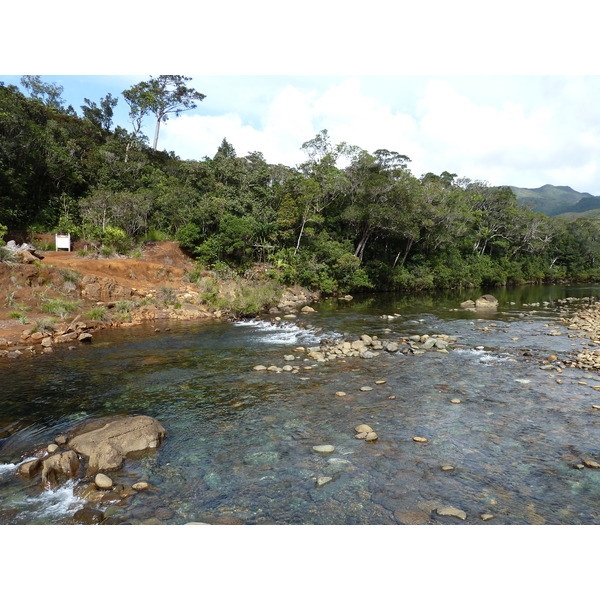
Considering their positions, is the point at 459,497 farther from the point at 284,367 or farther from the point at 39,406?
the point at 39,406

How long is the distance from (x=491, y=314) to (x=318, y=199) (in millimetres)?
16659

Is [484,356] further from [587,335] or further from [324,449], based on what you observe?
[324,449]

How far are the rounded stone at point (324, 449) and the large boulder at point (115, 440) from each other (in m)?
2.82

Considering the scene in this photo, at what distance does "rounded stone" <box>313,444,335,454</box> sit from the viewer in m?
6.53

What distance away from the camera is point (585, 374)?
34.1 feet

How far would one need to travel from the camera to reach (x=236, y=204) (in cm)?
2859

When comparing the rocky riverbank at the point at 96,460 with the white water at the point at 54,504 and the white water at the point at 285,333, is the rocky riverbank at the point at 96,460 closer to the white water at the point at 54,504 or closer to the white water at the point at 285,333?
the white water at the point at 54,504

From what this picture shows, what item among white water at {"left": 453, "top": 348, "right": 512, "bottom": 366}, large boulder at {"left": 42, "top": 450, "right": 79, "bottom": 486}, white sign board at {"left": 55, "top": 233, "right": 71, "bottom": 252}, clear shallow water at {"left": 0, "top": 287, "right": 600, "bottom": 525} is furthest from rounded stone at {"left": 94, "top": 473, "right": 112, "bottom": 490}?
white sign board at {"left": 55, "top": 233, "right": 71, "bottom": 252}

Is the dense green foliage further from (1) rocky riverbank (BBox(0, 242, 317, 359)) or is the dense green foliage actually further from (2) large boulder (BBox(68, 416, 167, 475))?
(2) large boulder (BBox(68, 416, 167, 475))

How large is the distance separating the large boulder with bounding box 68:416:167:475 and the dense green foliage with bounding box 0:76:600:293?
1861 centimetres

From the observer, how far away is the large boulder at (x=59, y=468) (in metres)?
5.59

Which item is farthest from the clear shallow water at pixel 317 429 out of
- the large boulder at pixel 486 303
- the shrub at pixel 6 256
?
the large boulder at pixel 486 303

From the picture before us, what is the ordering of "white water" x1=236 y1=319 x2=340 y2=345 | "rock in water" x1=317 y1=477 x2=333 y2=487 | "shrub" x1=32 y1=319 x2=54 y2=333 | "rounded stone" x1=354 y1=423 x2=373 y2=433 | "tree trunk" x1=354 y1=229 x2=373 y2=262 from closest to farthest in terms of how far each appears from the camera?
"rock in water" x1=317 y1=477 x2=333 y2=487
"rounded stone" x1=354 y1=423 x2=373 y2=433
"shrub" x1=32 y1=319 x2=54 y2=333
"white water" x1=236 y1=319 x2=340 y2=345
"tree trunk" x1=354 y1=229 x2=373 y2=262

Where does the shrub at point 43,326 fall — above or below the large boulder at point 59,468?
above
